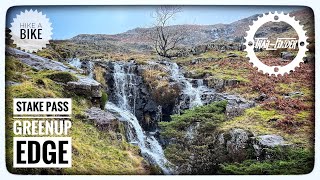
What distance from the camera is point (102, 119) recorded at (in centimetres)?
440

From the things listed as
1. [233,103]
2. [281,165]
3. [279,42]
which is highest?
[279,42]

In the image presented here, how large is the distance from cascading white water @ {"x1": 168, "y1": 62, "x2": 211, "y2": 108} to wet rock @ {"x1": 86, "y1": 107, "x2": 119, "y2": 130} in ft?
1.72

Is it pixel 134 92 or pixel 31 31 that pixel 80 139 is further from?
pixel 31 31

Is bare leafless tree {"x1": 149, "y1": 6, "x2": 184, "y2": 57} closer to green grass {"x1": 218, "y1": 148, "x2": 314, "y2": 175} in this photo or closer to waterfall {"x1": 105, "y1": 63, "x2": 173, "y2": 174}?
waterfall {"x1": 105, "y1": 63, "x2": 173, "y2": 174}

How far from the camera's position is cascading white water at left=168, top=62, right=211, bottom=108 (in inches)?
173

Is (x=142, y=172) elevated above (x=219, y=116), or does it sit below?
below

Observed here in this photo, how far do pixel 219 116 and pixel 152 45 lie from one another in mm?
687

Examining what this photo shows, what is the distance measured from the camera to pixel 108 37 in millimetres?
4375

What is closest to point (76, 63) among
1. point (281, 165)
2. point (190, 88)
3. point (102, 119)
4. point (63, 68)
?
point (63, 68)

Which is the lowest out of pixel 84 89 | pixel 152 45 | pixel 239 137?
pixel 239 137

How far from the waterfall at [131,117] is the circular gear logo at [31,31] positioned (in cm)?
54

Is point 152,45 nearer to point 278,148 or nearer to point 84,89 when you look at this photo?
point 84,89

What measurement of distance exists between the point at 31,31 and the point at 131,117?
912 millimetres
